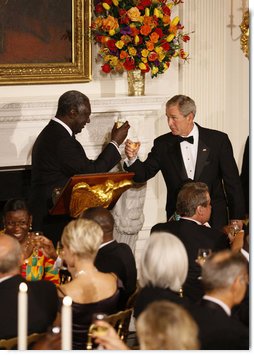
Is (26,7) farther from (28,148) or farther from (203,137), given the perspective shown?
(203,137)

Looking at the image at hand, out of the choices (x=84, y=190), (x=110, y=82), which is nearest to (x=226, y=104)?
(x=110, y=82)

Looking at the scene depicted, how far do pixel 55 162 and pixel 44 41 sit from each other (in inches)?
59.2

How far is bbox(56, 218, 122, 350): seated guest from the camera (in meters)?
5.52

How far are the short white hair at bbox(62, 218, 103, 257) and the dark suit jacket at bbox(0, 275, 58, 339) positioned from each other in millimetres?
245

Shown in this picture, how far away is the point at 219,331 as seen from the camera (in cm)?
484

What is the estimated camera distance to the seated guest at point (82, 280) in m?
5.52

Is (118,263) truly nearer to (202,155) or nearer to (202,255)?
(202,255)

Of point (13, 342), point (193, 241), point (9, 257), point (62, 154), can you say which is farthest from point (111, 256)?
point (62, 154)

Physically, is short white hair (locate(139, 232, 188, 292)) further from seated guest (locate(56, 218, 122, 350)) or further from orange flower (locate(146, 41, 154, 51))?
orange flower (locate(146, 41, 154, 51))

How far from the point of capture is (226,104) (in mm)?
10055

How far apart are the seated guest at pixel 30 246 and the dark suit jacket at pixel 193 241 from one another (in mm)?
733

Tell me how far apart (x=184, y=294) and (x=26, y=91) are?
3467 millimetres

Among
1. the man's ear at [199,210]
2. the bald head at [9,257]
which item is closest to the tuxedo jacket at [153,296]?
the bald head at [9,257]

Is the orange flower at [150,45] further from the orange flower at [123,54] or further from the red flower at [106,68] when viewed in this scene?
the red flower at [106,68]
